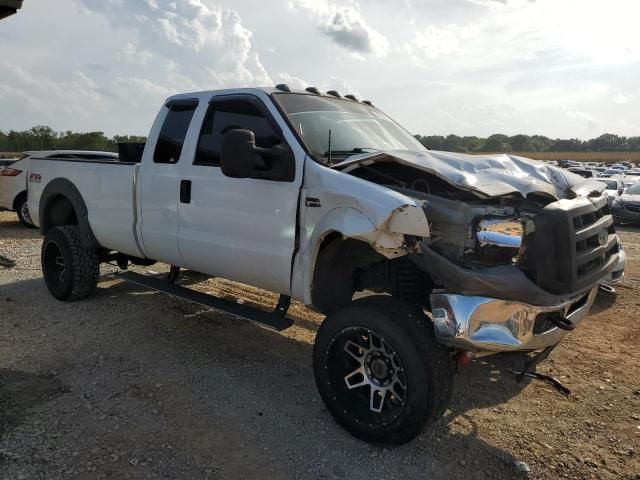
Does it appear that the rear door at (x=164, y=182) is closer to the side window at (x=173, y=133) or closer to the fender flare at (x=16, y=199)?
the side window at (x=173, y=133)

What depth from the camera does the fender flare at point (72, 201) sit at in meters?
5.69

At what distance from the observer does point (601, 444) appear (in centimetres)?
330

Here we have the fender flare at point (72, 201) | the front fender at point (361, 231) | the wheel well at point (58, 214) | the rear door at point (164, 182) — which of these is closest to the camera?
the front fender at point (361, 231)

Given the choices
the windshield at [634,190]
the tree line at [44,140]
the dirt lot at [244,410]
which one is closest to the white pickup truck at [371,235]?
the dirt lot at [244,410]

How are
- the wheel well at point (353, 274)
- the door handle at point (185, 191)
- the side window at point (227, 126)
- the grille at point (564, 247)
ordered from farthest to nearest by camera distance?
the door handle at point (185, 191)
the side window at point (227, 126)
the wheel well at point (353, 274)
the grille at point (564, 247)

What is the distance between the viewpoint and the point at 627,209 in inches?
584

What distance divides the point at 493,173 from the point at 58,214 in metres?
5.20

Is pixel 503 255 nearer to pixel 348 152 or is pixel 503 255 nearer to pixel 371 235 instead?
pixel 371 235

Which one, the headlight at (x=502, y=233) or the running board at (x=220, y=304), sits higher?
the headlight at (x=502, y=233)

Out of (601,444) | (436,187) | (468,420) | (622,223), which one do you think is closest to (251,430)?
(468,420)

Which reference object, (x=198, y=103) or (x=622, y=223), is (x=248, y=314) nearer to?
(x=198, y=103)

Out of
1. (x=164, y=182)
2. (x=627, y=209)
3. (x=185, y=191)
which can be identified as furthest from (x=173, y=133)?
(x=627, y=209)

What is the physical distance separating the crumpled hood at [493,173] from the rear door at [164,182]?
5.73ft

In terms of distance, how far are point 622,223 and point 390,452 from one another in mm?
14713
